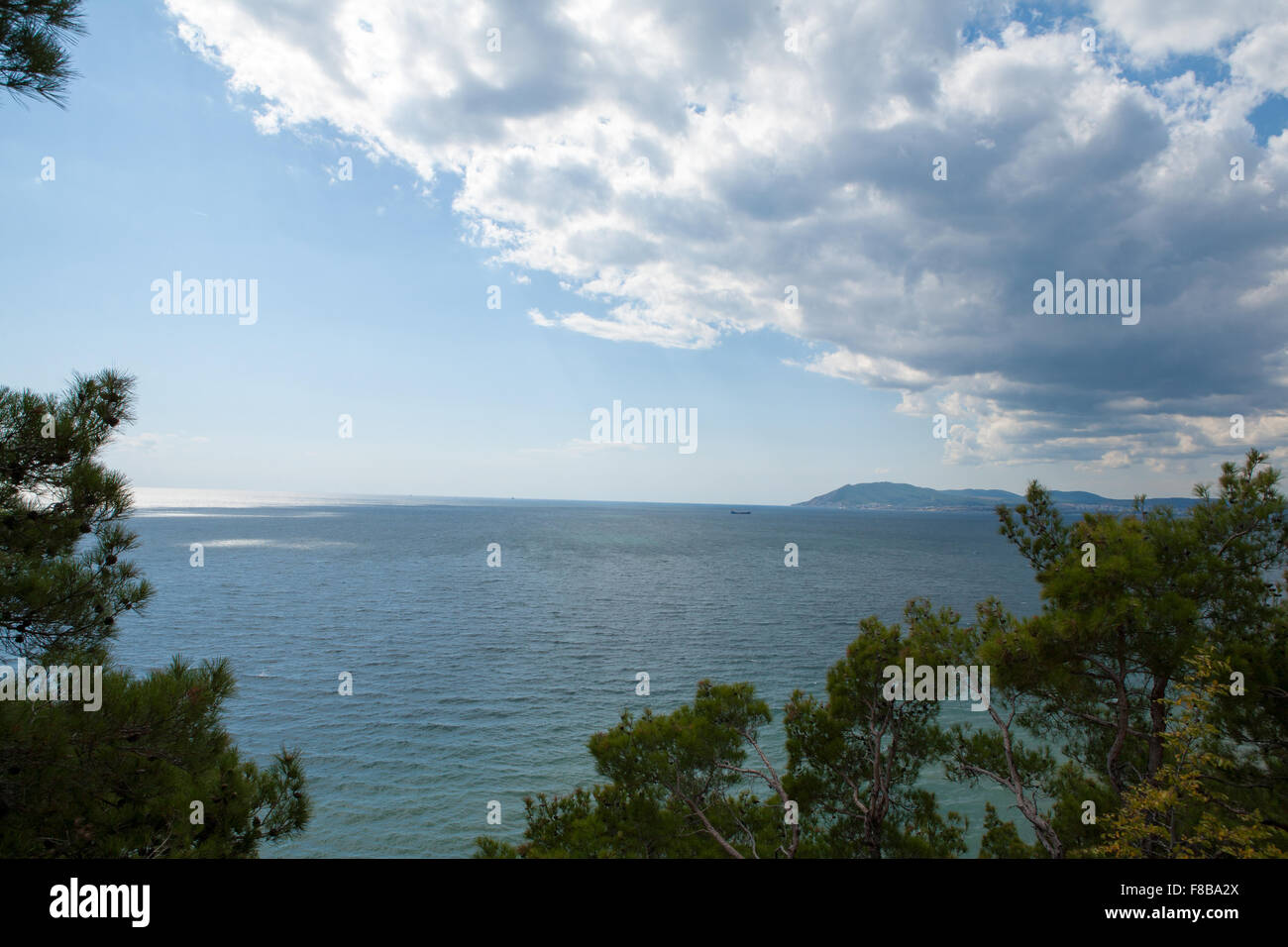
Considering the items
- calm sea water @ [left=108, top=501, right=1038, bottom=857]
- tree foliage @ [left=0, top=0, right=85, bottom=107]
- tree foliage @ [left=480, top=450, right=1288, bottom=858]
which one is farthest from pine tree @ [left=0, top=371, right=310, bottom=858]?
calm sea water @ [left=108, top=501, right=1038, bottom=857]

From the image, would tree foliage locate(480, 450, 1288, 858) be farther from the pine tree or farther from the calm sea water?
the calm sea water

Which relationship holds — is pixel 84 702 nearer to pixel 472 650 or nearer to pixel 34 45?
pixel 34 45

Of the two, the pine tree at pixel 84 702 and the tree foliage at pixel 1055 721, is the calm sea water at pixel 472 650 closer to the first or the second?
the tree foliage at pixel 1055 721

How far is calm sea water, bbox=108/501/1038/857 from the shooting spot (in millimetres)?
18016

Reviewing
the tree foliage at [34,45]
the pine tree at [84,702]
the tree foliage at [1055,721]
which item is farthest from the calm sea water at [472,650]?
the tree foliage at [34,45]

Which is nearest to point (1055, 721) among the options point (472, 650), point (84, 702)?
point (84, 702)

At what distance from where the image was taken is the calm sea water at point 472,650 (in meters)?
18.0

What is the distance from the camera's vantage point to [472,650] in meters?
32.7

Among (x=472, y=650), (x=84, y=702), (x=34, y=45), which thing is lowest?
(x=472, y=650)

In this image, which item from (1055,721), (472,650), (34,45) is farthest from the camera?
(472,650)
